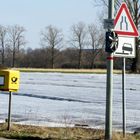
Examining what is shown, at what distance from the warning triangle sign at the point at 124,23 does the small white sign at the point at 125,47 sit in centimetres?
10

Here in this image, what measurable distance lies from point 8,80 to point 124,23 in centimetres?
291

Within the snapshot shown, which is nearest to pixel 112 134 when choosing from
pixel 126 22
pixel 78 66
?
Result: pixel 126 22

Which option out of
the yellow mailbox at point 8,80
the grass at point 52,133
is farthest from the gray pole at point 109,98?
the yellow mailbox at point 8,80

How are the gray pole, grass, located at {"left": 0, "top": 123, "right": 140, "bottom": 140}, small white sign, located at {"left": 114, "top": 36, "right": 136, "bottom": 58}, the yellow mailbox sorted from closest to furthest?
the gray pole
small white sign, located at {"left": 114, "top": 36, "right": 136, "bottom": 58}
grass, located at {"left": 0, "top": 123, "right": 140, "bottom": 140}
the yellow mailbox

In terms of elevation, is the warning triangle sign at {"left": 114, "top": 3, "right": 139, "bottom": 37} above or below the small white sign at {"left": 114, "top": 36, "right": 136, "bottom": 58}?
above

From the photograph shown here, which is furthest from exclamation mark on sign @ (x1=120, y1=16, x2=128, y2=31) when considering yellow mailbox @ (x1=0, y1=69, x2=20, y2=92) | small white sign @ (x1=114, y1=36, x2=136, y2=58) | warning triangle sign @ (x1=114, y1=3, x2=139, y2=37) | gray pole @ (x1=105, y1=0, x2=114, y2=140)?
yellow mailbox @ (x1=0, y1=69, x2=20, y2=92)

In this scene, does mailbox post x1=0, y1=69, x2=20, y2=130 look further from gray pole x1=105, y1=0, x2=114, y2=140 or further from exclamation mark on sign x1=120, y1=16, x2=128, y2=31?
exclamation mark on sign x1=120, y1=16, x2=128, y2=31

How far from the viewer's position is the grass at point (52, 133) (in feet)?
33.4

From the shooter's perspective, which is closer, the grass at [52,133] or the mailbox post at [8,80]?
the grass at [52,133]

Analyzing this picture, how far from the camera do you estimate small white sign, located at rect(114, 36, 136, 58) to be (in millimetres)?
9923

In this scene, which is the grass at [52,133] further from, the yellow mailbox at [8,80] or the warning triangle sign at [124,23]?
the warning triangle sign at [124,23]

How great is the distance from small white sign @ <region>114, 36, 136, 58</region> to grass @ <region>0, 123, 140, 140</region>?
5.31 feet

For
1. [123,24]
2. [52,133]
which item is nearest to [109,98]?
[123,24]

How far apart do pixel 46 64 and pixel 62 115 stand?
116045 mm
